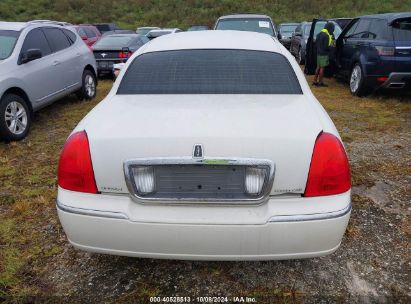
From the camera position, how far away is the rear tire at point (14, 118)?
520 centimetres

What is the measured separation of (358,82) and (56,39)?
6197 millimetres

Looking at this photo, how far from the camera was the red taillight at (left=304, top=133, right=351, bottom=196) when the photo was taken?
2.05m

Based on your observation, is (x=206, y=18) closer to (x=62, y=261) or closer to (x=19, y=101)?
(x=19, y=101)

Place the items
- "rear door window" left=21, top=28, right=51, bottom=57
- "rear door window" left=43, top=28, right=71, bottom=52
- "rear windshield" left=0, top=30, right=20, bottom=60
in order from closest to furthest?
"rear windshield" left=0, top=30, right=20, bottom=60 → "rear door window" left=21, top=28, right=51, bottom=57 → "rear door window" left=43, top=28, right=71, bottom=52

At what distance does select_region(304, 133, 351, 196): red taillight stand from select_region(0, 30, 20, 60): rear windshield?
5.22m

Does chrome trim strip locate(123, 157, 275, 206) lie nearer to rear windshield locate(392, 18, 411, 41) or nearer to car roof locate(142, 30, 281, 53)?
car roof locate(142, 30, 281, 53)

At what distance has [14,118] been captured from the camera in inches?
214

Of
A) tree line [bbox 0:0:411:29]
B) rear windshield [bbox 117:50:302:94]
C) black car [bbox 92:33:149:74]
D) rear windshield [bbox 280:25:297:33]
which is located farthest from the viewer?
tree line [bbox 0:0:411:29]

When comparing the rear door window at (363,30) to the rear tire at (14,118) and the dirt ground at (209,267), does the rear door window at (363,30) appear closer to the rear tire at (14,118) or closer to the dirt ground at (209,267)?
the dirt ground at (209,267)

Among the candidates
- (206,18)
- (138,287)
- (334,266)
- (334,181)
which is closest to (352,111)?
(334,266)

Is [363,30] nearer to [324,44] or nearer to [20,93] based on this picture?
[324,44]

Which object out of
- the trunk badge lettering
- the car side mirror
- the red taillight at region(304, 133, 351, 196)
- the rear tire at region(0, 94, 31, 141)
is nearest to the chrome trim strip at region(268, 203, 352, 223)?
the red taillight at region(304, 133, 351, 196)

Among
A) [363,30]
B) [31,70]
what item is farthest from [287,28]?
[31,70]

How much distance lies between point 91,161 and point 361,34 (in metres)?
7.70
